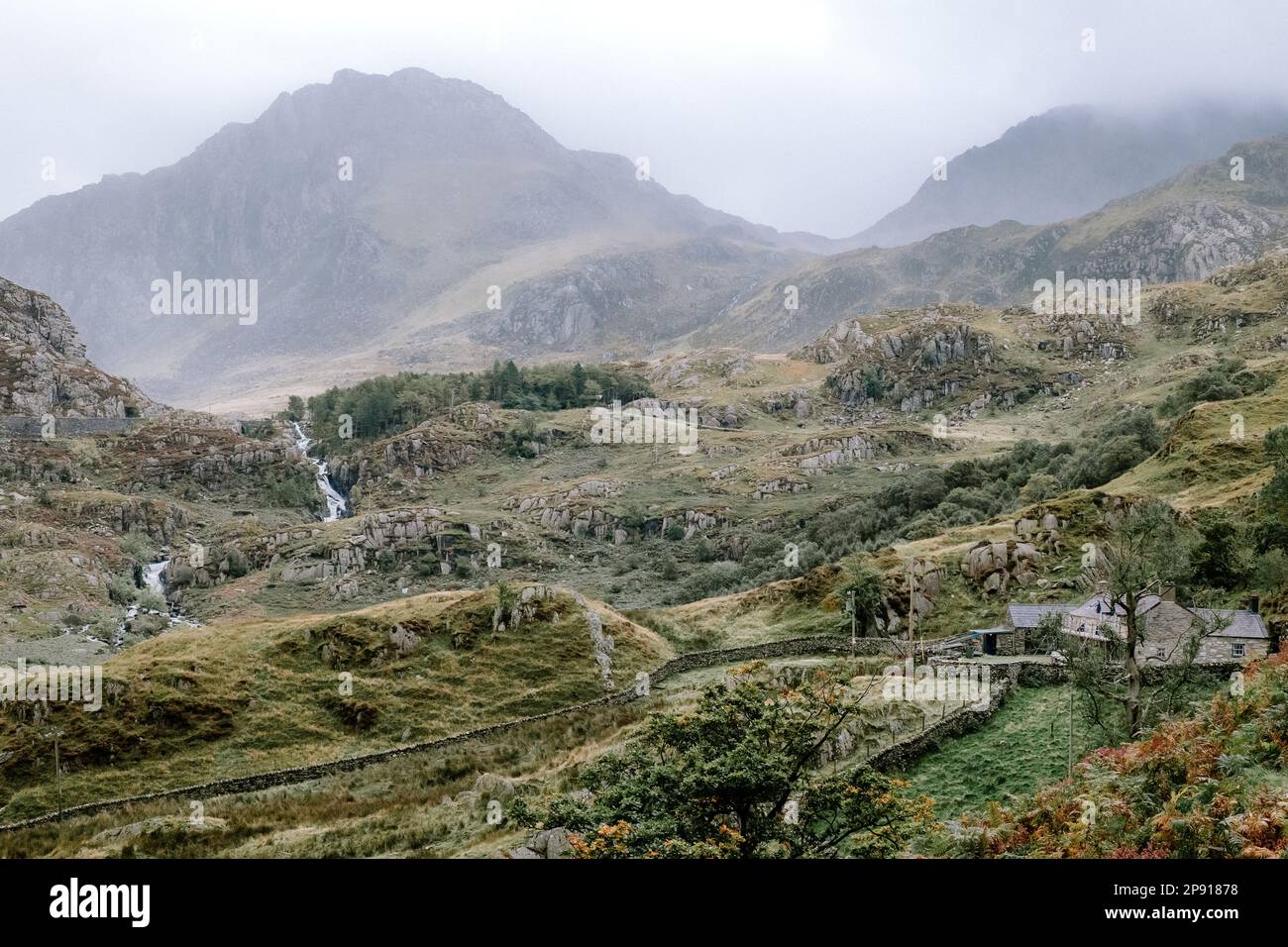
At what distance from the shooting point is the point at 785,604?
66562mm

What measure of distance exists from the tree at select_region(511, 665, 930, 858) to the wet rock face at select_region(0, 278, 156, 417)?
186393mm

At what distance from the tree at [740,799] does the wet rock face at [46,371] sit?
18639 centimetres

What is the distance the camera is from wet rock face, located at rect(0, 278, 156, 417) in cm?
16875

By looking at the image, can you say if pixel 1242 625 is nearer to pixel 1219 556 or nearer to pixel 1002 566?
pixel 1219 556

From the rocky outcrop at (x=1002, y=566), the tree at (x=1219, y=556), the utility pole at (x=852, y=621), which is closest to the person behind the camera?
the tree at (x=1219, y=556)

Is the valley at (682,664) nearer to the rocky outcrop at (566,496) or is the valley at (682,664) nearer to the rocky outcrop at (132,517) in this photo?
the rocky outcrop at (132,517)

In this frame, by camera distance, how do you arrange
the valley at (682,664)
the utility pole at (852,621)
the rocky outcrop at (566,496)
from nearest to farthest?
the valley at (682,664) → the utility pole at (852,621) → the rocky outcrop at (566,496)

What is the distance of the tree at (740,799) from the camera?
16.6 meters

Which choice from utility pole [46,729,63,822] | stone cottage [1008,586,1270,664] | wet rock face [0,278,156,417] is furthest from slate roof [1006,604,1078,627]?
wet rock face [0,278,156,417]

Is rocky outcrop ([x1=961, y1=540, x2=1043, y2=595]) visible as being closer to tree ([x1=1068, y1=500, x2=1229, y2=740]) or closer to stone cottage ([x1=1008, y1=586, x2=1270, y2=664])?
stone cottage ([x1=1008, y1=586, x2=1270, y2=664])

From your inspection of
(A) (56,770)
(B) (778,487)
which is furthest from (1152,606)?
(B) (778,487)

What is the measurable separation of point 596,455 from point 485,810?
15356 cm

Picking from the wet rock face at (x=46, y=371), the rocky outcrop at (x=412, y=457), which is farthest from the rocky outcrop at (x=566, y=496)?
the wet rock face at (x=46, y=371)
